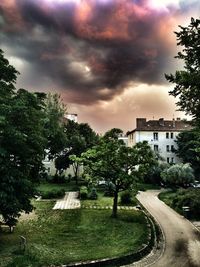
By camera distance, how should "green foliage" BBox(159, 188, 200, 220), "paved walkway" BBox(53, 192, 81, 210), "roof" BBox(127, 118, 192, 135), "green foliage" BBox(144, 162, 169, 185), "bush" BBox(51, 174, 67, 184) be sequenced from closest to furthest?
"green foliage" BBox(159, 188, 200, 220) → "paved walkway" BBox(53, 192, 81, 210) → "green foliage" BBox(144, 162, 169, 185) → "bush" BBox(51, 174, 67, 184) → "roof" BBox(127, 118, 192, 135)

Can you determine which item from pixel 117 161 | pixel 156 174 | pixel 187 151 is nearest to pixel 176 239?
pixel 117 161

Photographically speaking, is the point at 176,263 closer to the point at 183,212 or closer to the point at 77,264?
the point at 77,264

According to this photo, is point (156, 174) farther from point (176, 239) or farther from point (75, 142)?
point (176, 239)

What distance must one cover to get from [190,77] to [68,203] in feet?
89.0

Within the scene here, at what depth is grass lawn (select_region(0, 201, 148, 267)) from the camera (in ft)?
61.8

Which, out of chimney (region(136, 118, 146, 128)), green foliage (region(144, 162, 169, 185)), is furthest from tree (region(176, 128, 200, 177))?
chimney (region(136, 118, 146, 128))

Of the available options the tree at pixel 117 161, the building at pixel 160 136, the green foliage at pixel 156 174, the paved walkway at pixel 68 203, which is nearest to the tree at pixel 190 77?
the tree at pixel 117 161

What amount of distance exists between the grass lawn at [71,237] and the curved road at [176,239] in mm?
1714

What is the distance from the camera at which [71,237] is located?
2362 centimetres

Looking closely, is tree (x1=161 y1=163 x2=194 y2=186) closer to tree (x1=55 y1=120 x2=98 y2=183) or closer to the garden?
tree (x1=55 y1=120 x2=98 y2=183)

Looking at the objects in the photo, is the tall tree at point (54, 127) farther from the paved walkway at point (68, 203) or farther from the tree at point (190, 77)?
the tree at point (190, 77)

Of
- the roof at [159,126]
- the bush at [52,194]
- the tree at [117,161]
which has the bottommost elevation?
the bush at [52,194]

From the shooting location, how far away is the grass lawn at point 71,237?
18839mm

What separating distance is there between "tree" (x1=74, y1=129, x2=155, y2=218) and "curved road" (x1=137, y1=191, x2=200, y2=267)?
4.55 m
